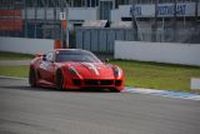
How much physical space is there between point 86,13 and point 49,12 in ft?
54.2

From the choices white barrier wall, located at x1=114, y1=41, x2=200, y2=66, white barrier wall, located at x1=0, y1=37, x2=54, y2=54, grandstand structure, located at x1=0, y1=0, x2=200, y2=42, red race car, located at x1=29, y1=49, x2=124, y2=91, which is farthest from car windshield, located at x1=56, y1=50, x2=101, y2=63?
white barrier wall, located at x1=0, y1=37, x2=54, y2=54

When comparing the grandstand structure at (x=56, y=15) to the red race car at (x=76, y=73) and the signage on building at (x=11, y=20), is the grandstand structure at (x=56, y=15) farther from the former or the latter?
the red race car at (x=76, y=73)

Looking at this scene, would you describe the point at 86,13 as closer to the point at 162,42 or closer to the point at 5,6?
the point at 5,6

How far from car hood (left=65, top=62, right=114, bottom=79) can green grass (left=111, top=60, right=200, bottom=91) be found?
2.95 meters

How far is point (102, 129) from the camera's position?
10750 millimetres

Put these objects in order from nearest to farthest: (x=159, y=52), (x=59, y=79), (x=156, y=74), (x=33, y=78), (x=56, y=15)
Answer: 1. (x=59, y=79)
2. (x=33, y=78)
3. (x=156, y=74)
4. (x=159, y=52)
5. (x=56, y=15)

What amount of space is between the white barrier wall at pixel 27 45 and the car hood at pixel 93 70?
95.4 ft

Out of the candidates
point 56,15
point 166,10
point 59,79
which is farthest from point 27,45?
point 59,79

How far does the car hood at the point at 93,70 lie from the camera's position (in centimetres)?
1898

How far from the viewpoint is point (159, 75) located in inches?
1134

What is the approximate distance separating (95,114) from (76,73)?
20.7 feet

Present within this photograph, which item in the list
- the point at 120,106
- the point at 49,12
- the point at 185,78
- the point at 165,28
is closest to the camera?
the point at 120,106

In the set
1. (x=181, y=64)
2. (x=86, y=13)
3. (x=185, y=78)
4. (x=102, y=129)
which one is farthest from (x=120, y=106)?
(x=86, y=13)

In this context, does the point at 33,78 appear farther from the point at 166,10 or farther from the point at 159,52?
the point at 166,10
